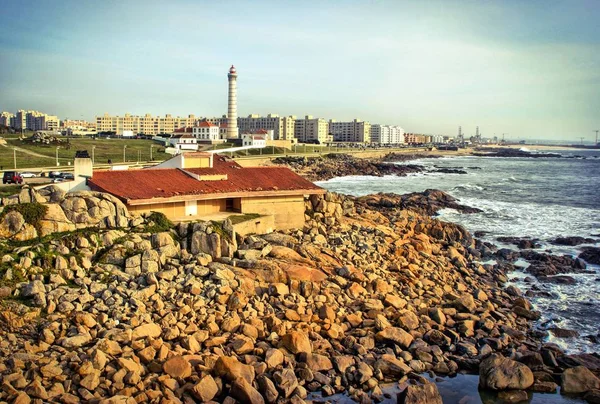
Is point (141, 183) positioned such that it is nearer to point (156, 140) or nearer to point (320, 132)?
point (156, 140)

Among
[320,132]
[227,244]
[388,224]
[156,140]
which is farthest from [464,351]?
[320,132]

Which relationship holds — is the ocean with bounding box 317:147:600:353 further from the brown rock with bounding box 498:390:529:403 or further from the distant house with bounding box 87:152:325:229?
the distant house with bounding box 87:152:325:229

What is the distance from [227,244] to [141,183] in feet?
16.8

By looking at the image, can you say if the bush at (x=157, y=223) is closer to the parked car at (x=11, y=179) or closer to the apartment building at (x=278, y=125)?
the parked car at (x=11, y=179)

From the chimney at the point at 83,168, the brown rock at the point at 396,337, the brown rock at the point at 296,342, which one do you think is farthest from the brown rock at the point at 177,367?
the chimney at the point at 83,168

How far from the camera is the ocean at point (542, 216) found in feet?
59.1

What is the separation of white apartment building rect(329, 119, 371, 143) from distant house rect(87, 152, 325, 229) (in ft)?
556

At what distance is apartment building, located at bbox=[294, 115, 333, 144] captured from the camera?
157625 millimetres

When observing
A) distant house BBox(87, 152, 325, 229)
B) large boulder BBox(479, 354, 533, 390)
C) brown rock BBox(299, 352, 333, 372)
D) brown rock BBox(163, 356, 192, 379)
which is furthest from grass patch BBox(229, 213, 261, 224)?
large boulder BBox(479, 354, 533, 390)

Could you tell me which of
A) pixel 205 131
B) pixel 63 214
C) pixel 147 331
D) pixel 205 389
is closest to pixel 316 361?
pixel 205 389

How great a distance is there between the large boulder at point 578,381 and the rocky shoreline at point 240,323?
1.0 inches

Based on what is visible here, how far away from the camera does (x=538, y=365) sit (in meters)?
13.8

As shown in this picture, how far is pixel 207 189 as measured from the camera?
22172mm

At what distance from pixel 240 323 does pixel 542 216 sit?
96.8 ft
